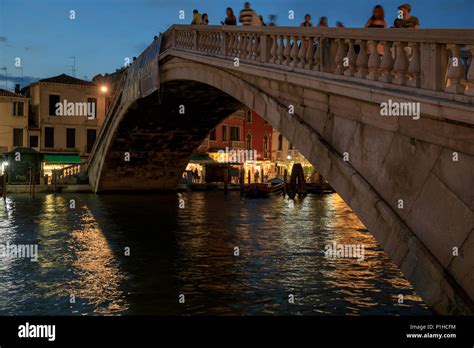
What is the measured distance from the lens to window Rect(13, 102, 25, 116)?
1377 inches

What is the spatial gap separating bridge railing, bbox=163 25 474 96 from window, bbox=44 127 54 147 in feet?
87.2

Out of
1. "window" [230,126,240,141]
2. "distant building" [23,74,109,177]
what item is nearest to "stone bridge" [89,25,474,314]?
"distant building" [23,74,109,177]

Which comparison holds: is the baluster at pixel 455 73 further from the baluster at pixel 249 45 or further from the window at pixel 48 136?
the window at pixel 48 136

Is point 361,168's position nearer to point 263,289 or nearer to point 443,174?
point 443,174

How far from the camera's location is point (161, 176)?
3053 cm

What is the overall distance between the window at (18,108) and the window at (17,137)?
93 cm

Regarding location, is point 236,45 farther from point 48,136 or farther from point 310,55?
point 48,136

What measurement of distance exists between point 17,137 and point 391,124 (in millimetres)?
32464

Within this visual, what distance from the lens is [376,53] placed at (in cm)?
617

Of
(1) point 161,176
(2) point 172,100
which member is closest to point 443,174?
(2) point 172,100

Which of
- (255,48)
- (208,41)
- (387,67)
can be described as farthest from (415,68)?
(208,41)

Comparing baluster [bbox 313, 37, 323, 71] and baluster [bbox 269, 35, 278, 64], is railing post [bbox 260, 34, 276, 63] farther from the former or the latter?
baluster [bbox 313, 37, 323, 71]

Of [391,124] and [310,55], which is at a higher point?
[310,55]

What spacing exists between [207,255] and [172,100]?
9.66 m
